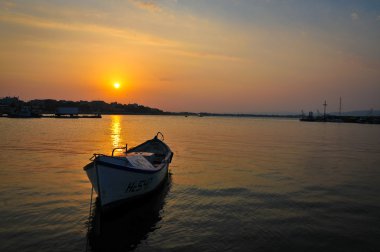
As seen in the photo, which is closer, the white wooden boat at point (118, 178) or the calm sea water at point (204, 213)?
the calm sea water at point (204, 213)

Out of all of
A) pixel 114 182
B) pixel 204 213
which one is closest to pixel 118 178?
pixel 114 182

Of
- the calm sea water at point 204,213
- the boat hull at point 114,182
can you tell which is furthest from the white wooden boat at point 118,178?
the calm sea water at point 204,213

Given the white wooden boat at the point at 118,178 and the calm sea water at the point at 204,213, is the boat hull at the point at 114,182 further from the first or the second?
the calm sea water at the point at 204,213

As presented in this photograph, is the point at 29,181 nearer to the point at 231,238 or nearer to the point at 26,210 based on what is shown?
the point at 26,210

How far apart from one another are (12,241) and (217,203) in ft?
32.8

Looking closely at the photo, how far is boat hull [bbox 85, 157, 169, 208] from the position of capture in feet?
48.5

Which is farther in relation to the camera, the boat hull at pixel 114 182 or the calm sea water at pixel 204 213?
the boat hull at pixel 114 182

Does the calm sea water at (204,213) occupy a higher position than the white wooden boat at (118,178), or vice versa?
the white wooden boat at (118,178)

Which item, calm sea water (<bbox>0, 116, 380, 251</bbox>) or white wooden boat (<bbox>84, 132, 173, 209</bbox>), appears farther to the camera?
white wooden boat (<bbox>84, 132, 173, 209</bbox>)

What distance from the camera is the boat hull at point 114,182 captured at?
1478 centimetres

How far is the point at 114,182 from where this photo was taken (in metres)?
15.3

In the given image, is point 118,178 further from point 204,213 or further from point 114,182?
point 204,213

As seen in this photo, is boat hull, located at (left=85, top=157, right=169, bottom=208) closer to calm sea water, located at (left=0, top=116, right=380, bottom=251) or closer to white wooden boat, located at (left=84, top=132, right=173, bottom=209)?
white wooden boat, located at (left=84, top=132, right=173, bottom=209)

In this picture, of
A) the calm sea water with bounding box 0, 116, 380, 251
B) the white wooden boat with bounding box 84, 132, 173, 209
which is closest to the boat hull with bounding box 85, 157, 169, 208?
the white wooden boat with bounding box 84, 132, 173, 209
